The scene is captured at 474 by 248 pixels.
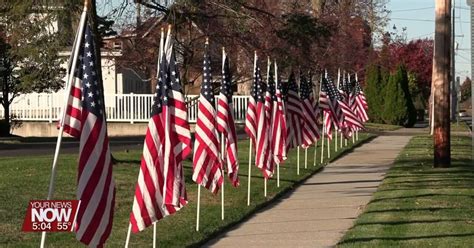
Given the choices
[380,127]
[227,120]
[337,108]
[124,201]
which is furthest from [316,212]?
[380,127]

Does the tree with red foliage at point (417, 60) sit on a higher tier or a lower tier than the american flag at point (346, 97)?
higher

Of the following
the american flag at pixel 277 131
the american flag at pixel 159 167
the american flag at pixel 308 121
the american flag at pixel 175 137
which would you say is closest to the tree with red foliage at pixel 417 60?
the american flag at pixel 308 121

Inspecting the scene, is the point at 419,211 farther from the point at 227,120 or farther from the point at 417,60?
the point at 417,60

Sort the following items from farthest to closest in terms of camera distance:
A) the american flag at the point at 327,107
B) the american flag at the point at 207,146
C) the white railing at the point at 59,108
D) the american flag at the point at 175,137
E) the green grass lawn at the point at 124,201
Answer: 1. the white railing at the point at 59,108
2. the american flag at the point at 327,107
3. the american flag at the point at 207,146
4. the green grass lawn at the point at 124,201
5. the american flag at the point at 175,137

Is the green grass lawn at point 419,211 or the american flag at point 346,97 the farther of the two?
the american flag at point 346,97

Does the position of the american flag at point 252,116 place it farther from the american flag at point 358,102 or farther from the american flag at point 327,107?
the american flag at point 358,102

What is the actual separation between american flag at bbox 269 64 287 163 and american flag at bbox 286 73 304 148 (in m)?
2.26

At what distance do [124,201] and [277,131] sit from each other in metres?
4.78

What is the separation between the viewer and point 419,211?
593 inches

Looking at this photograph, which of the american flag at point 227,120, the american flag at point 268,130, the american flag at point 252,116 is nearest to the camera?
the american flag at point 227,120

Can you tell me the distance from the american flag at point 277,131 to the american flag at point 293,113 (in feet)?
7.40

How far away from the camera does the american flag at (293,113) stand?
2219 cm

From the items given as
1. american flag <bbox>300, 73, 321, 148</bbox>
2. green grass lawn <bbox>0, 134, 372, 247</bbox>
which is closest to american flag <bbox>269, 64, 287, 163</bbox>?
green grass lawn <bbox>0, 134, 372, 247</bbox>

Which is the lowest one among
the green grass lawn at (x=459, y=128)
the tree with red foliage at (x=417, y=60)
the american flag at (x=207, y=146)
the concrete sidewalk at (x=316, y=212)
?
the concrete sidewalk at (x=316, y=212)
